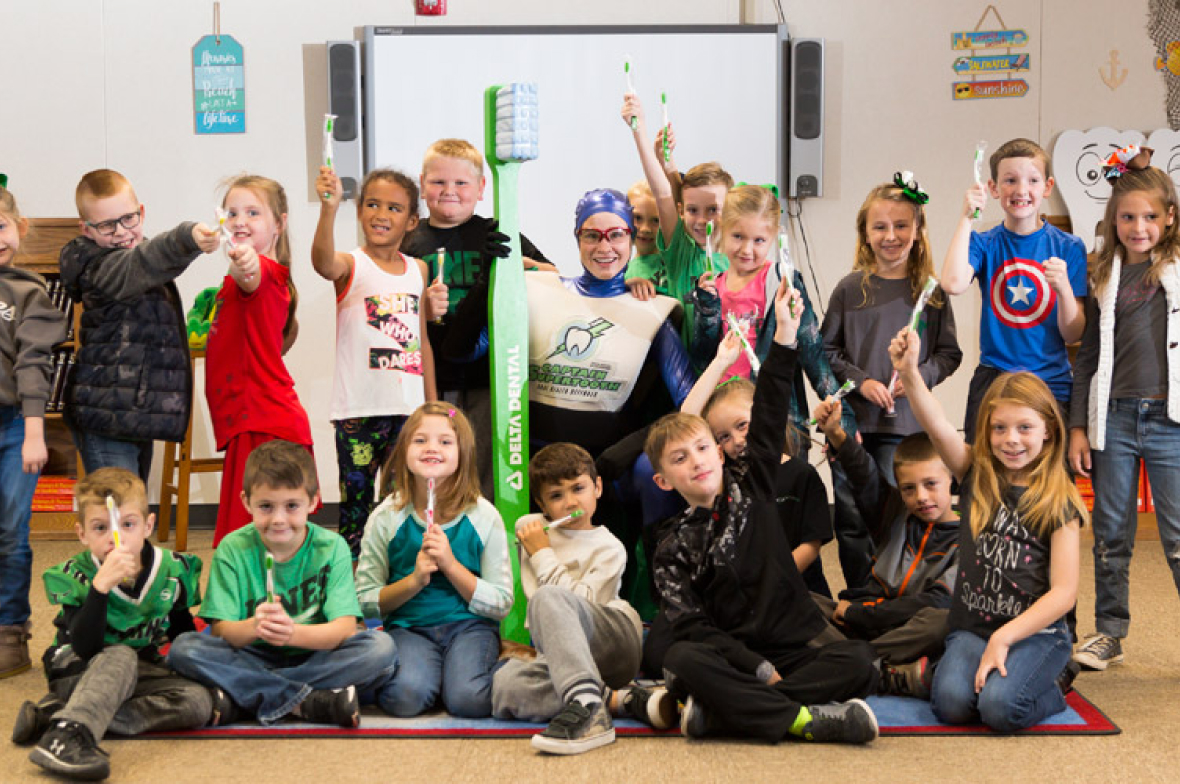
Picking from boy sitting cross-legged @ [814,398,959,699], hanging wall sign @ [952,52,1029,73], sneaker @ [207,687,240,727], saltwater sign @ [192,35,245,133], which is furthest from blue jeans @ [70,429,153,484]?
hanging wall sign @ [952,52,1029,73]

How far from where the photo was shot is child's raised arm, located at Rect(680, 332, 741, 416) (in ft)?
9.07

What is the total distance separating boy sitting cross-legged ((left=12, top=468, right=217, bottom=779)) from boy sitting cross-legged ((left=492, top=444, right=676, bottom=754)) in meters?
0.66

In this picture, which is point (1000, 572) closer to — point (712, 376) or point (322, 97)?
point (712, 376)

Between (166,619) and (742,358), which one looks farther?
(742,358)

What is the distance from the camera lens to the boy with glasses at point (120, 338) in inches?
116

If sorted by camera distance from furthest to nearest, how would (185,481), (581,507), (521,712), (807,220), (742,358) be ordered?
1. (807,220)
2. (185,481)
3. (742,358)
4. (581,507)
5. (521,712)

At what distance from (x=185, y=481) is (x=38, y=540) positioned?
25.4 inches

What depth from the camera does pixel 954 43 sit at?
204 inches

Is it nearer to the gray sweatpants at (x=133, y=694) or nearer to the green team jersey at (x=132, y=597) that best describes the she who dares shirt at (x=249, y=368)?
the green team jersey at (x=132, y=597)

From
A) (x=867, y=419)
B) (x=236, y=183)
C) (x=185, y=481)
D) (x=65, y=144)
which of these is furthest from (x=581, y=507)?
(x=65, y=144)

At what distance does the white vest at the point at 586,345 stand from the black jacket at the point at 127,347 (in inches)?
33.3

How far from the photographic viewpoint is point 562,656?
2.49 m

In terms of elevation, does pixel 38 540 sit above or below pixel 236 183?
below

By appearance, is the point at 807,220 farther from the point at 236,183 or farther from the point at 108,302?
the point at 108,302
